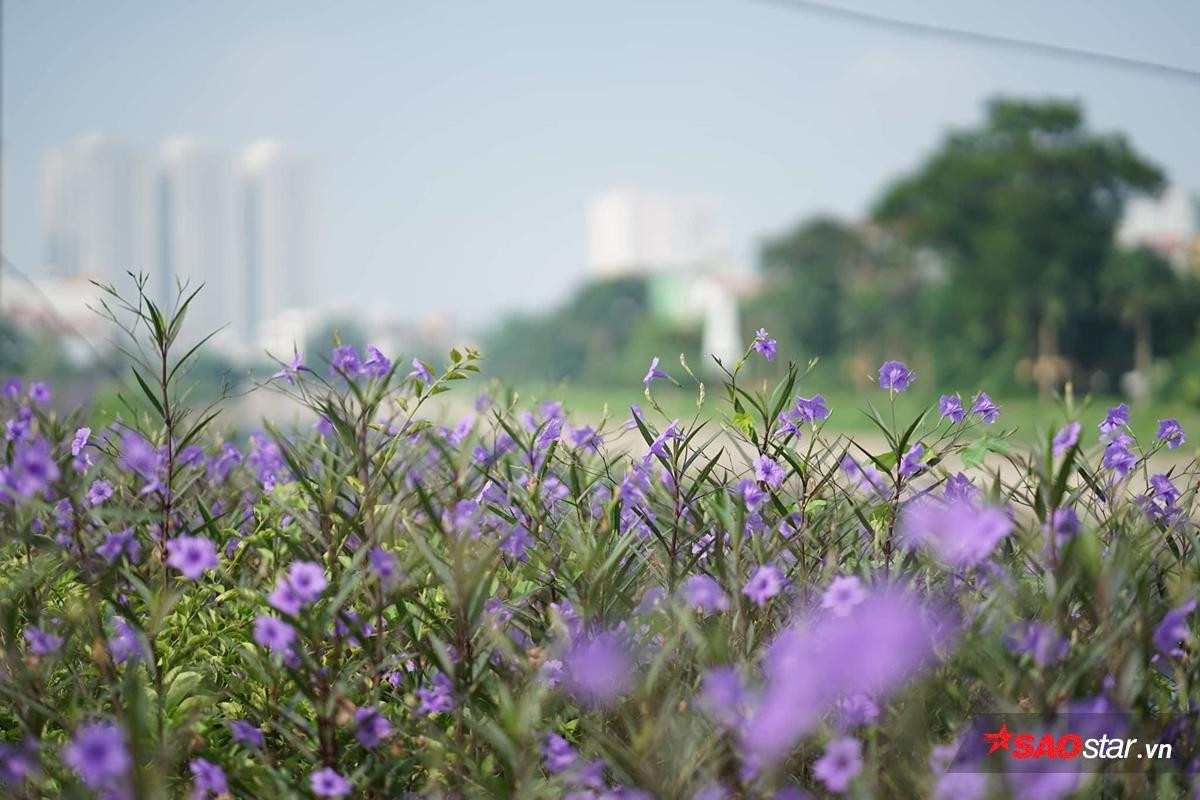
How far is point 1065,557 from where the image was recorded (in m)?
1.47

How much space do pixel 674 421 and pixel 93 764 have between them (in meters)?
1.23

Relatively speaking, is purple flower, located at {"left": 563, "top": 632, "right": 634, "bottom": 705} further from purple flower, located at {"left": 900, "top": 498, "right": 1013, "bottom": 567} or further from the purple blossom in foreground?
purple flower, located at {"left": 900, "top": 498, "right": 1013, "bottom": 567}

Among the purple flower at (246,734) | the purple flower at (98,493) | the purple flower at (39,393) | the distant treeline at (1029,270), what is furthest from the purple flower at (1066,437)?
the distant treeline at (1029,270)

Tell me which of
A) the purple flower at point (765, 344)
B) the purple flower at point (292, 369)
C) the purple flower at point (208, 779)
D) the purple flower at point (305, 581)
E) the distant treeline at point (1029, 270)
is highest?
the distant treeline at point (1029, 270)

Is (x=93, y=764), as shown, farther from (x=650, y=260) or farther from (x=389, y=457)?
(x=650, y=260)

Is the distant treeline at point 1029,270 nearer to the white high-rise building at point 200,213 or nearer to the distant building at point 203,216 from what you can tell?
the distant building at point 203,216

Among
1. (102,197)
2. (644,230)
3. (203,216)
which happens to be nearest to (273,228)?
(203,216)

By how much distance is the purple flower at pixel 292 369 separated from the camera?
2.11m

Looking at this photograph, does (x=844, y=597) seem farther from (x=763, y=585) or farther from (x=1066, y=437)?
(x=1066, y=437)

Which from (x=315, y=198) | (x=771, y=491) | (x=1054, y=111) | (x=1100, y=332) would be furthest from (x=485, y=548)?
(x=315, y=198)

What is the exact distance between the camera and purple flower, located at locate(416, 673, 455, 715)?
1700 mm

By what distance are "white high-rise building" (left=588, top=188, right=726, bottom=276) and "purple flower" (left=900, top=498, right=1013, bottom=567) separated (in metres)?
125

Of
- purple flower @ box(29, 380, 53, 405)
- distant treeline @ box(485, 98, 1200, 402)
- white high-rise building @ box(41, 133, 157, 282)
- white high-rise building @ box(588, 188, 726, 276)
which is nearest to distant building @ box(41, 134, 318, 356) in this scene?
white high-rise building @ box(41, 133, 157, 282)

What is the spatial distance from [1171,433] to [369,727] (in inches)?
67.9
